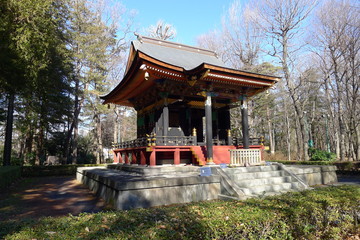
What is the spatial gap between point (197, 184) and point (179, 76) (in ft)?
19.0

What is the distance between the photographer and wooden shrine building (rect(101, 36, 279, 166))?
438 inches

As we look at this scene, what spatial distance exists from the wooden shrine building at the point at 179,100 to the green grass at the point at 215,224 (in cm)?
674

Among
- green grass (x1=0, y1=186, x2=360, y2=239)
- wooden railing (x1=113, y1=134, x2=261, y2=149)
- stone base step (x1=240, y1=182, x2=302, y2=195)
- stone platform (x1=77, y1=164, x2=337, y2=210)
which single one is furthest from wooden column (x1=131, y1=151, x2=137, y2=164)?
green grass (x1=0, y1=186, x2=360, y2=239)

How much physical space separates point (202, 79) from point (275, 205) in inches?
308

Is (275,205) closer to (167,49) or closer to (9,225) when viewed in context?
(9,225)

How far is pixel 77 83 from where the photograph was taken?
2681 centimetres

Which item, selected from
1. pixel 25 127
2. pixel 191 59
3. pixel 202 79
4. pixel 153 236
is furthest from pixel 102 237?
pixel 25 127

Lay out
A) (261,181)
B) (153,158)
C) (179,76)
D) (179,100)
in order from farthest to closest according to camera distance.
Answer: (179,100) → (179,76) → (153,158) → (261,181)

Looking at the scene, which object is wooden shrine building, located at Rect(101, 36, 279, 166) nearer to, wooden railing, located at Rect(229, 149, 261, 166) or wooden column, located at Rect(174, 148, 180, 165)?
wooden column, located at Rect(174, 148, 180, 165)

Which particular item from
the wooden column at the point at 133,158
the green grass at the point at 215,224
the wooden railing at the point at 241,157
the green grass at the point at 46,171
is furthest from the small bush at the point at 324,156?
the green grass at the point at 46,171

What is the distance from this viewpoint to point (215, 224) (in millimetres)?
3268

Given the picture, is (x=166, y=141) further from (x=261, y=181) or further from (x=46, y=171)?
(x=46, y=171)

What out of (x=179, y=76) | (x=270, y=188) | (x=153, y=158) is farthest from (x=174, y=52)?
(x=270, y=188)

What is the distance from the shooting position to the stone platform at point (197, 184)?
22.2 feet
